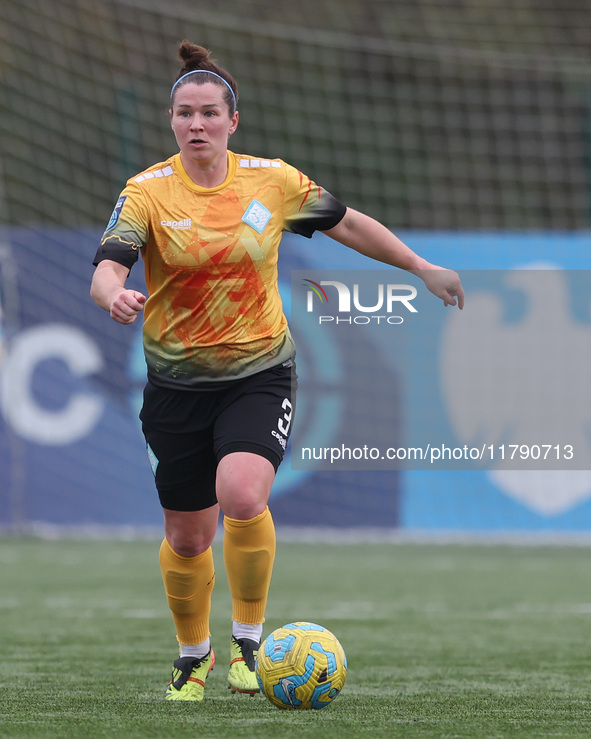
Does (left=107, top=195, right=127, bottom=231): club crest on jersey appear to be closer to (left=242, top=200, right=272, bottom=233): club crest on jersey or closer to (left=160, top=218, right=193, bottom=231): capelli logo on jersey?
(left=160, top=218, right=193, bottom=231): capelli logo on jersey

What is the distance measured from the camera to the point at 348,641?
6.09m

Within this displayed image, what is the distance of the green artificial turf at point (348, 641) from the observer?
379 centimetres

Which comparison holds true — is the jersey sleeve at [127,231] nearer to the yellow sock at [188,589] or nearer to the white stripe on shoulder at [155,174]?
the white stripe on shoulder at [155,174]

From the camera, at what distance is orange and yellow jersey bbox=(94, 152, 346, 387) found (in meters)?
4.25

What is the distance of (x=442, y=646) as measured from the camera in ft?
19.3

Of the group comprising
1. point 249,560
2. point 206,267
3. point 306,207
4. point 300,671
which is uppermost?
point 306,207

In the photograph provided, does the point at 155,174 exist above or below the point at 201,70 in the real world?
below

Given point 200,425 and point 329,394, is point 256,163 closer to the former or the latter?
point 200,425

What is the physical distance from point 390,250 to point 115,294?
3.89ft

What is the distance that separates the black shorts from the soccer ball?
58 cm

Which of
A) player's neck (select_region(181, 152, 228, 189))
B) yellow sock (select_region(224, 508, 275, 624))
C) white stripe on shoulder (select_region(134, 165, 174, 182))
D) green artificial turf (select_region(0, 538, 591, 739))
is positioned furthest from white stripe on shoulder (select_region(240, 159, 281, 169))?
green artificial turf (select_region(0, 538, 591, 739))

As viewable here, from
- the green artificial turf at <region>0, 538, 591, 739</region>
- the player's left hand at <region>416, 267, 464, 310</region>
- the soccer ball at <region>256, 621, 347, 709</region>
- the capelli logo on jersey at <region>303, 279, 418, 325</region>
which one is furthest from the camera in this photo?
the capelli logo on jersey at <region>303, 279, 418, 325</region>

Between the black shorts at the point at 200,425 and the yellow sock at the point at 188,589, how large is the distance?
0.71ft

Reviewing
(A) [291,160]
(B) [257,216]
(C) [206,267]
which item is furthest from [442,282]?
(A) [291,160]
